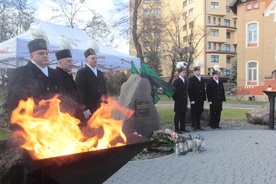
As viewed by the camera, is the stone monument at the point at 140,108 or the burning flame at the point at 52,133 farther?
the stone monument at the point at 140,108

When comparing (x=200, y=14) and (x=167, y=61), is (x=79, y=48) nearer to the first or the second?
(x=167, y=61)

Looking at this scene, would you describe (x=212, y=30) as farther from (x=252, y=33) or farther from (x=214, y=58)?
(x=252, y=33)

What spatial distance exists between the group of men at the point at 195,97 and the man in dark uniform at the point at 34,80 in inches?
216

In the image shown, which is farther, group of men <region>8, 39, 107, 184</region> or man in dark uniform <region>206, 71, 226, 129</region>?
man in dark uniform <region>206, 71, 226, 129</region>

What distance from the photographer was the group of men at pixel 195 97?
28.0 ft

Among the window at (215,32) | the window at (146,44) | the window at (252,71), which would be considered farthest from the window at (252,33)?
the window at (215,32)

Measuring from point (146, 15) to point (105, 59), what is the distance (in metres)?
22.4

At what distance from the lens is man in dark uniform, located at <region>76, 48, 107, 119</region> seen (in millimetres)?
4984

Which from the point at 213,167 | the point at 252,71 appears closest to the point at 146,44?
the point at 252,71

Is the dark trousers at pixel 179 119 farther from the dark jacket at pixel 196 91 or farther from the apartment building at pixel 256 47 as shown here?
the apartment building at pixel 256 47

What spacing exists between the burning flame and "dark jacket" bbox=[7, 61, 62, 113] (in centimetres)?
20

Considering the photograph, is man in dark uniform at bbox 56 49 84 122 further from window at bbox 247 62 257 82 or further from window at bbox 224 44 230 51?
window at bbox 224 44 230 51

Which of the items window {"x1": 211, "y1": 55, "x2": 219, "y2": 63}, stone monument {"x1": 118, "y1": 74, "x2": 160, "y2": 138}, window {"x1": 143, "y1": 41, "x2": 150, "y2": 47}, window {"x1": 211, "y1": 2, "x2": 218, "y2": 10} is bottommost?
Result: stone monument {"x1": 118, "y1": 74, "x2": 160, "y2": 138}

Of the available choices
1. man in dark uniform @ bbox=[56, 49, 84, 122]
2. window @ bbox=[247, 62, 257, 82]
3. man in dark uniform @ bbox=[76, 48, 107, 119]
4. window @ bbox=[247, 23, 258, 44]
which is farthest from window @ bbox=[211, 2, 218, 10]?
man in dark uniform @ bbox=[56, 49, 84, 122]
